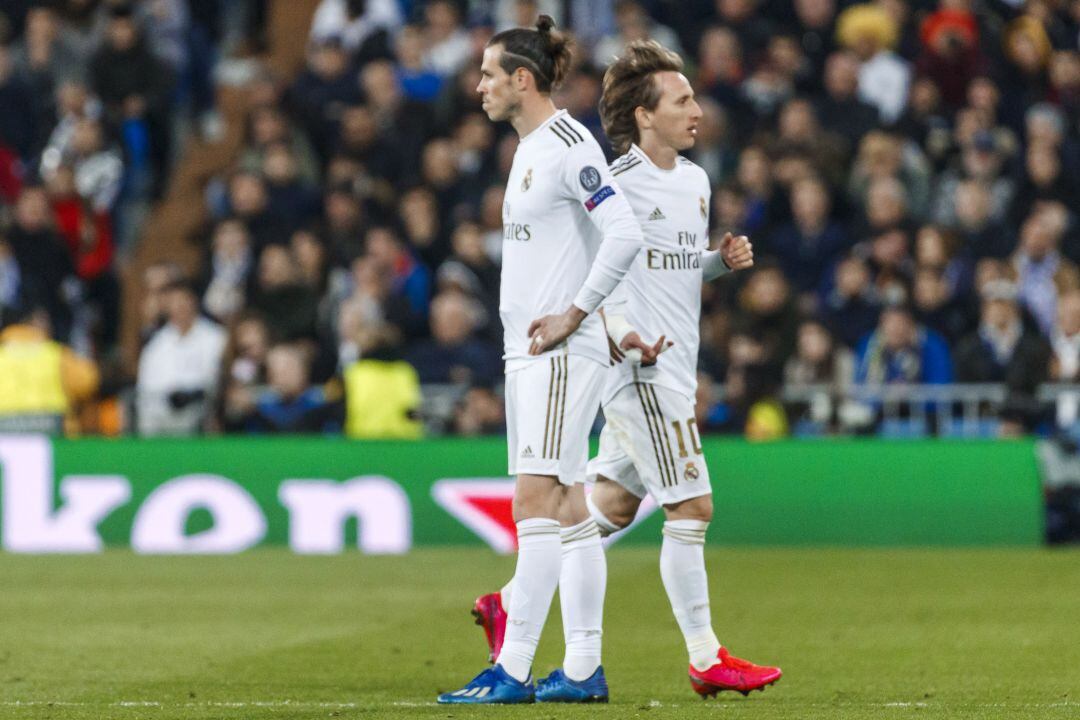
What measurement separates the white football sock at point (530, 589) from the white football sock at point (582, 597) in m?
0.16

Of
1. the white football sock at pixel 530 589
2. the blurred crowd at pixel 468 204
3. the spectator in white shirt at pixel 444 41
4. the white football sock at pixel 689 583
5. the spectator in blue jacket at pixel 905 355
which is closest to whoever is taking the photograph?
the white football sock at pixel 530 589

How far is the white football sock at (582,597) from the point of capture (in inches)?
288

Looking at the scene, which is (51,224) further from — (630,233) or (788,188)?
(630,233)

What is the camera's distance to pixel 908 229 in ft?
55.1

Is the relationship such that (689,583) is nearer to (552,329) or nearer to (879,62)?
(552,329)

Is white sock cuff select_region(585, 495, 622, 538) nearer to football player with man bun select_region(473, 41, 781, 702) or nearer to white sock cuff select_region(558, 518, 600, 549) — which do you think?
football player with man bun select_region(473, 41, 781, 702)

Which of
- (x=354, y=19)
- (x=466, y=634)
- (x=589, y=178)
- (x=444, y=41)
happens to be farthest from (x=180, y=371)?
(x=589, y=178)

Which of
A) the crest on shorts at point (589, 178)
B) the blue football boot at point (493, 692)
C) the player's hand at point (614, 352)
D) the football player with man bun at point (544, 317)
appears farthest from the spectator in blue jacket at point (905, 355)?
the blue football boot at point (493, 692)

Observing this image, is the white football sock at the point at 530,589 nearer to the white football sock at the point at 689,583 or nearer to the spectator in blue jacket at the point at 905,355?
the white football sock at the point at 689,583

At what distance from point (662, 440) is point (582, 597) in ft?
2.20

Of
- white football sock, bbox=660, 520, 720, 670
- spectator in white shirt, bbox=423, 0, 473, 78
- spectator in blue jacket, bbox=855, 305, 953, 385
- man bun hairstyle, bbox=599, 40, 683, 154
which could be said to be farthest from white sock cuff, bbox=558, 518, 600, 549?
spectator in white shirt, bbox=423, 0, 473, 78

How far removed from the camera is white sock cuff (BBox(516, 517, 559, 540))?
7.17m

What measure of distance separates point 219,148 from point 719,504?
8196 millimetres

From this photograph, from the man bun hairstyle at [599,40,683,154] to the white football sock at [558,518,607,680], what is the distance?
152cm
